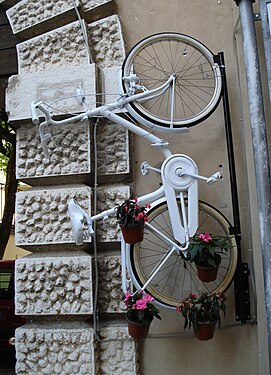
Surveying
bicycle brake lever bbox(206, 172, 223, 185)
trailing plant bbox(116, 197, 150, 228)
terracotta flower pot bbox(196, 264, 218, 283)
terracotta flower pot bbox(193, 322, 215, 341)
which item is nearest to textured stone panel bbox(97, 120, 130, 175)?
trailing plant bbox(116, 197, 150, 228)

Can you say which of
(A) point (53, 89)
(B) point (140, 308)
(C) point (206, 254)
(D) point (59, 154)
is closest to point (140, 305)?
(B) point (140, 308)

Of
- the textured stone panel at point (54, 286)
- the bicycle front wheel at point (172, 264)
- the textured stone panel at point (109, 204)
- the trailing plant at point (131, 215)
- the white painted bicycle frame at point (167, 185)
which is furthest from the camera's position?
the textured stone panel at point (109, 204)

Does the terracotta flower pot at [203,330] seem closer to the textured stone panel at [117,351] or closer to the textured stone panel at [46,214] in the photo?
the textured stone panel at [117,351]

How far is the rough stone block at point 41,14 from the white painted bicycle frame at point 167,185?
3.19ft

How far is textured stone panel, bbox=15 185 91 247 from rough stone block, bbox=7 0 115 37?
4.63ft

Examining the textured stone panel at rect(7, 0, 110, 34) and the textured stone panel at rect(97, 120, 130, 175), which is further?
the textured stone panel at rect(7, 0, 110, 34)

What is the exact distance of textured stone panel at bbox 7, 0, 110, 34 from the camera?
3.89 metres

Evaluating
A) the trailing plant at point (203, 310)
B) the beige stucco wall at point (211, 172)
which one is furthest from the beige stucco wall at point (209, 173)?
the trailing plant at point (203, 310)

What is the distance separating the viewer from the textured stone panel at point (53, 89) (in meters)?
3.65

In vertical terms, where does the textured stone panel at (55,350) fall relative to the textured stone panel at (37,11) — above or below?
below

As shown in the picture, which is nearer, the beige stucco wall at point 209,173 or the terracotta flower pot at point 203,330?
the terracotta flower pot at point 203,330

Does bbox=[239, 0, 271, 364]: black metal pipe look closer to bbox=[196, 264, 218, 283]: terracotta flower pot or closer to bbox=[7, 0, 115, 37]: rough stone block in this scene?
bbox=[196, 264, 218, 283]: terracotta flower pot

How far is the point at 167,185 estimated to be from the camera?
10.6 feet

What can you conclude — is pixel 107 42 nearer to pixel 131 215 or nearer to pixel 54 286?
pixel 131 215
